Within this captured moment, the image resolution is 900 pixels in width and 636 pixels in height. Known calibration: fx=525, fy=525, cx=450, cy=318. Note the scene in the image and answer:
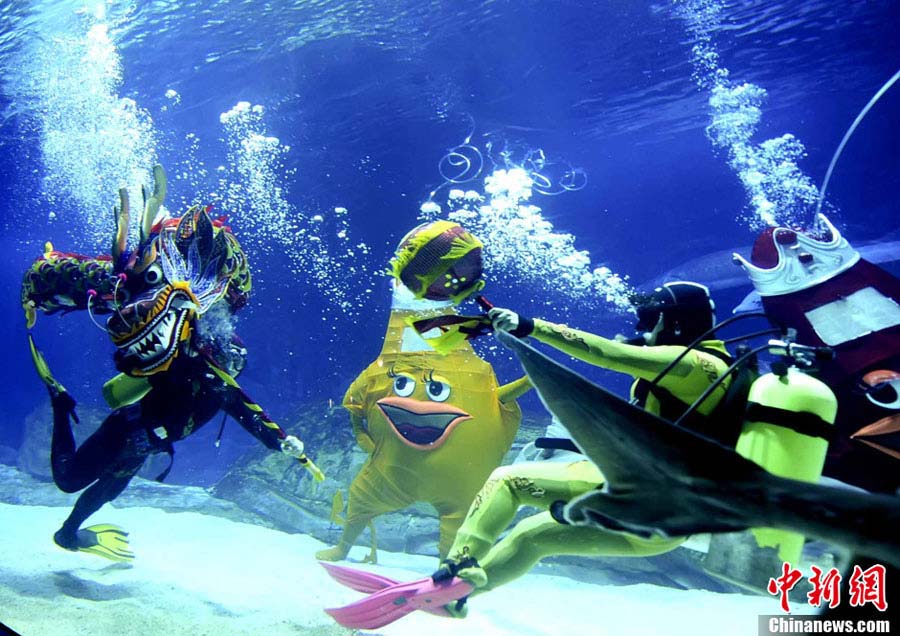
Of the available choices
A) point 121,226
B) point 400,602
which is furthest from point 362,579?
point 121,226

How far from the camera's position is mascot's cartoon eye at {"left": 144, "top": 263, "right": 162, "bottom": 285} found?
3.31 m

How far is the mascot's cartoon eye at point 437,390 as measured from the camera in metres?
A: 3.68

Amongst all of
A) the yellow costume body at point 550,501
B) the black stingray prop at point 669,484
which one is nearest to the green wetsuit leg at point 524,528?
the yellow costume body at point 550,501

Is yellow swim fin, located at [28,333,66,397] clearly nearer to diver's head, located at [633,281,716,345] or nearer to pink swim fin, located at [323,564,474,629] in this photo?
pink swim fin, located at [323,564,474,629]

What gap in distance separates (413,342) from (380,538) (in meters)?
2.48

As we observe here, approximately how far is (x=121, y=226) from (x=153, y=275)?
1.32 feet

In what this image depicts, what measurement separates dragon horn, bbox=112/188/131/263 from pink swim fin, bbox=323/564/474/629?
2.55m

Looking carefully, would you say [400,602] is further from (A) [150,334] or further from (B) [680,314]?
(A) [150,334]

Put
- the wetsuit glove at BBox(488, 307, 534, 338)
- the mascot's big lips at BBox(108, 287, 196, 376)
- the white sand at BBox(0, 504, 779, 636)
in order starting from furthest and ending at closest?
the mascot's big lips at BBox(108, 287, 196, 376)
the white sand at BBox(0, 504, 779, 636)
the wetsuit glove at BBox(488, 307, 534, 338)

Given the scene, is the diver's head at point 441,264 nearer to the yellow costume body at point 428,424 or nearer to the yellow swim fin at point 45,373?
the yellow costume body at point 428,424

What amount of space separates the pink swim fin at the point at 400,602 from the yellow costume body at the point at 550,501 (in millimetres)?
91

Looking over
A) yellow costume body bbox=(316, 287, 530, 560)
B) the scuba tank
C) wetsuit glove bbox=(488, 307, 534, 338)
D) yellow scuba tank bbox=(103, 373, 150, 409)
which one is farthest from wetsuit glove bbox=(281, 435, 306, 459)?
the scuba tank

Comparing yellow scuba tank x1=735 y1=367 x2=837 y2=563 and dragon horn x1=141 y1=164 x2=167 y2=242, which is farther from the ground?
dragon horn x1=141 y1=164 x2=167 y2=242

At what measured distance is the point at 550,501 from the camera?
2.21 meters
